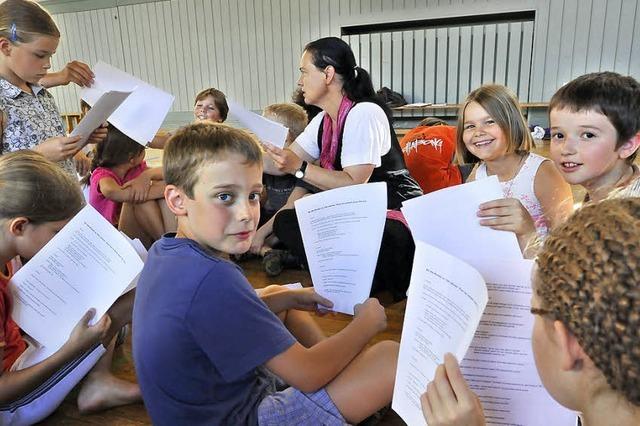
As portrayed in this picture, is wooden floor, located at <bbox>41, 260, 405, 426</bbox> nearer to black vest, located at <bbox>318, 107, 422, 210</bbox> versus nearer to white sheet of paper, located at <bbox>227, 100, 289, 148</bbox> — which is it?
black vest, located at <bbox>318, 107, 422, 210</bbox>

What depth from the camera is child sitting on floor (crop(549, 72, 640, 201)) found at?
52.0 inches

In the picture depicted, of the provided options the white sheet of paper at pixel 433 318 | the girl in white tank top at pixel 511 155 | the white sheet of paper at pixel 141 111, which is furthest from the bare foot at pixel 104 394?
the girl in white tank top at pixel 511 155

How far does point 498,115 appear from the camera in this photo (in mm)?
1762

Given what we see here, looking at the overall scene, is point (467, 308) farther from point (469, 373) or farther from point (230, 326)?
point (230, 326)

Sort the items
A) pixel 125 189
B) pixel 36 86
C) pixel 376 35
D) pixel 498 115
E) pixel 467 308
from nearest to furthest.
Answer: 1. pixel 467 308
2. pixel 498 115
3. pixel 36 86
4. pixel 125 189
5. pixel 376 35

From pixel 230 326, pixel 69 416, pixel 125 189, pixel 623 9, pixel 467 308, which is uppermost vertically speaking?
pixel 623 9

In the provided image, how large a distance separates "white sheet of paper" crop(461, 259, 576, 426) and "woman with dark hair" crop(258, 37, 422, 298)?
1237 millimetres

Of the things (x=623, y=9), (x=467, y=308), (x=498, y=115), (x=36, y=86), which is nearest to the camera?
(x=467, y=308)

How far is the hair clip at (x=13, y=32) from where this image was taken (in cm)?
177

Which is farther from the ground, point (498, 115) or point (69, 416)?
point (498, 115)

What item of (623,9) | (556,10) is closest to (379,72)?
(556,10)

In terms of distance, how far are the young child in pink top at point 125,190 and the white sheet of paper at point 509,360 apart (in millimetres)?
1996

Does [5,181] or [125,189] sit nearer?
[5,181]

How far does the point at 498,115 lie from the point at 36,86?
1.87 metres
